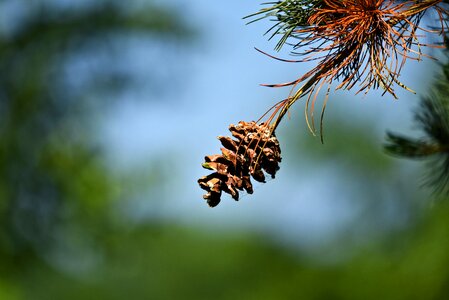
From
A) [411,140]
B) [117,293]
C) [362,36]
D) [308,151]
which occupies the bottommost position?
[411,140]

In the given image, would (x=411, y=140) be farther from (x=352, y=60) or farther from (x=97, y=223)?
(x=97, y=223)

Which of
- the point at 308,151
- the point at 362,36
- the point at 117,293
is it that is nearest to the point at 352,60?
the point at 362,36

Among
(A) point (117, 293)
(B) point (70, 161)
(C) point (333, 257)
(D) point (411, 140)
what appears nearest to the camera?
(D) point (411, 140)

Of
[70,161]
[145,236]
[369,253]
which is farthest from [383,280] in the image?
[70,161]

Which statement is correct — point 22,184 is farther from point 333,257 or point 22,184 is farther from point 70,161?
point 333,257

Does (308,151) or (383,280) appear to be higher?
(308,151)

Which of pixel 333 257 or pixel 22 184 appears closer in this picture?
pixel 22 184

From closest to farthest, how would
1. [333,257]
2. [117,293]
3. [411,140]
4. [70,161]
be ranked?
[411,140] → [70,161] → [333,257] → [117,293]
